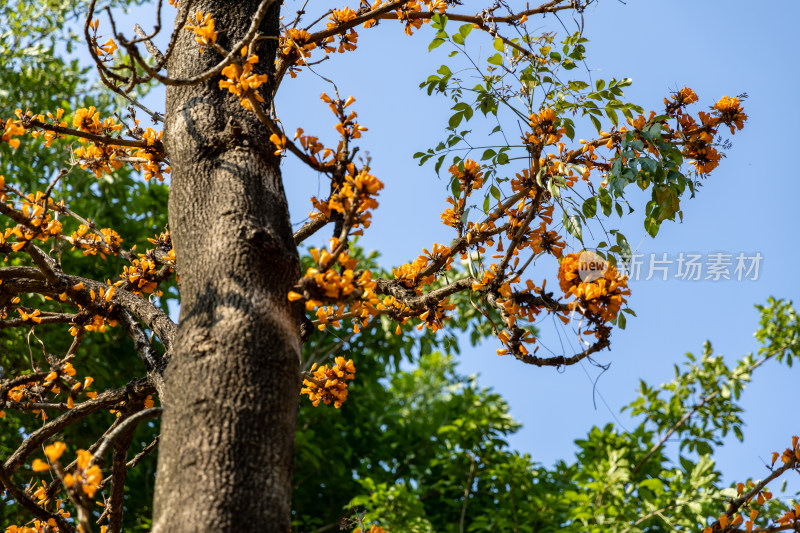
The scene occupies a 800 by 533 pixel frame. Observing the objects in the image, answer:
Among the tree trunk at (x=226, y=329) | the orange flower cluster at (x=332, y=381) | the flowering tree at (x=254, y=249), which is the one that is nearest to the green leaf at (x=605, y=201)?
the flowering tree at (x=254, y=249)

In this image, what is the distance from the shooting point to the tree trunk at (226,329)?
5.81 ft

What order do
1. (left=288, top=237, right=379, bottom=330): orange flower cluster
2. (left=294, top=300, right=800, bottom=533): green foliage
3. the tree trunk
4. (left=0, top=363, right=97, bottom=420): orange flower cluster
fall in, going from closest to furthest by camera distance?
the tree trunk
(left=288, top=237, right=379, bottom=330): orange flower cluster
(left=0, top=363, right=97, bottom=420): orange flower cluster
(left=294, top=300, right=800, bottom=533): green foliage

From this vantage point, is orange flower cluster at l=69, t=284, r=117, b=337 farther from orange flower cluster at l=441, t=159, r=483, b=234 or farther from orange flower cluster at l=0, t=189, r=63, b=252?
orange flower cluster at l=441, t=159, r=483, b=234

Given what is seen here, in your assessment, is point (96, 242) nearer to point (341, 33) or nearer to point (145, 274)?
point (145, 274)

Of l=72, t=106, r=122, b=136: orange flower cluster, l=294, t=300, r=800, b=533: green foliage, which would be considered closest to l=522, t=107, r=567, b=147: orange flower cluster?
l=72, t=106, r=122, b=136: orange flower cluster

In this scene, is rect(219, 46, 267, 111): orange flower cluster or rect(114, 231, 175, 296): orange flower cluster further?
rect(114, 231, 175, 296): orange flower cluster

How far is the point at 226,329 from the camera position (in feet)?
6.45

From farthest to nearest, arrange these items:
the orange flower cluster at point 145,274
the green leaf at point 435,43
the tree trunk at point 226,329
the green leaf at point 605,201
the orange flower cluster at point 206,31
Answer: the green leaf at point 435,43 → the orange flower cluster at point 145,274 → the green leaf at point 605,201 → the orange flower cluster at point 206,31 → the tree trunk at point 226,329

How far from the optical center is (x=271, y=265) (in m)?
2.12

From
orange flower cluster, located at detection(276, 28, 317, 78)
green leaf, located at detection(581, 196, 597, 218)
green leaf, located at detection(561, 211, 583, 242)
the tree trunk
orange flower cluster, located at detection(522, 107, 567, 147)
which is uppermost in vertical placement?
orange flower cluster, located at detection(276, 28, 317, 78)

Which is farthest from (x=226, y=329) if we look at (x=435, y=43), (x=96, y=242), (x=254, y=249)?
(x=435, y=43)

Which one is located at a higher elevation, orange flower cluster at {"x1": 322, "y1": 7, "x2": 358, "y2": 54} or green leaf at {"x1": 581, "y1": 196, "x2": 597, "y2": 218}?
orange flower cluster at {"x1": 322, "y1": 7, "x2": 358, "y2": 54}

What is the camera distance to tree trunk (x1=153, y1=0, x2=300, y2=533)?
177 centimetres

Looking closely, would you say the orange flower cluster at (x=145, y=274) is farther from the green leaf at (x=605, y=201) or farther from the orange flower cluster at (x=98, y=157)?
the green leaf at (x=605, y=201)
